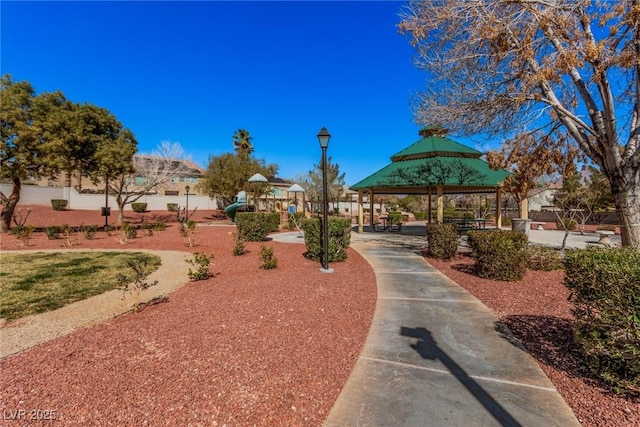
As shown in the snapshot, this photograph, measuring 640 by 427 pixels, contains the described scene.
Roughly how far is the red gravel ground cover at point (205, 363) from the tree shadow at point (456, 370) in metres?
0.70

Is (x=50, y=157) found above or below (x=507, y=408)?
above

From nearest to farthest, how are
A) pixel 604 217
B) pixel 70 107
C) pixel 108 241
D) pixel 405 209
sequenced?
1. pixel 108 241
2. pixel 70 107
3. pixel 604 217
4. pixel 405 209

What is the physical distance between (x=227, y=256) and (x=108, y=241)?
712 centimetres

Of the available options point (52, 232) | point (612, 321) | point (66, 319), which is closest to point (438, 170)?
point (612, 321)

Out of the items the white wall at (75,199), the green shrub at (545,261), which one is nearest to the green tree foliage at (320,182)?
the white wall at (75,199)

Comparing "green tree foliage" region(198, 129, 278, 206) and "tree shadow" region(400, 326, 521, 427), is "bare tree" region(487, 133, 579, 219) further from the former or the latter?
"green tree foliage" region(198, 129, 278, 206)

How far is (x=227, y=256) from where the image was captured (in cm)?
949

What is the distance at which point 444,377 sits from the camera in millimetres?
2846

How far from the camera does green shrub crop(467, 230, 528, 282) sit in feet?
20.3

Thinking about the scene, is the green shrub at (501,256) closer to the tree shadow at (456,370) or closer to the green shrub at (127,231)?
the tree shadow at (456,370)

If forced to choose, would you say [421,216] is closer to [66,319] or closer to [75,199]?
[66,319]

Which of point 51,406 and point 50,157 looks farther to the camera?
point 50,157

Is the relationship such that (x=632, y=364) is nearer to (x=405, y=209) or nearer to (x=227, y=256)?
(x=227, y=256)

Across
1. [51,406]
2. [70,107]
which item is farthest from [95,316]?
[70,107]
